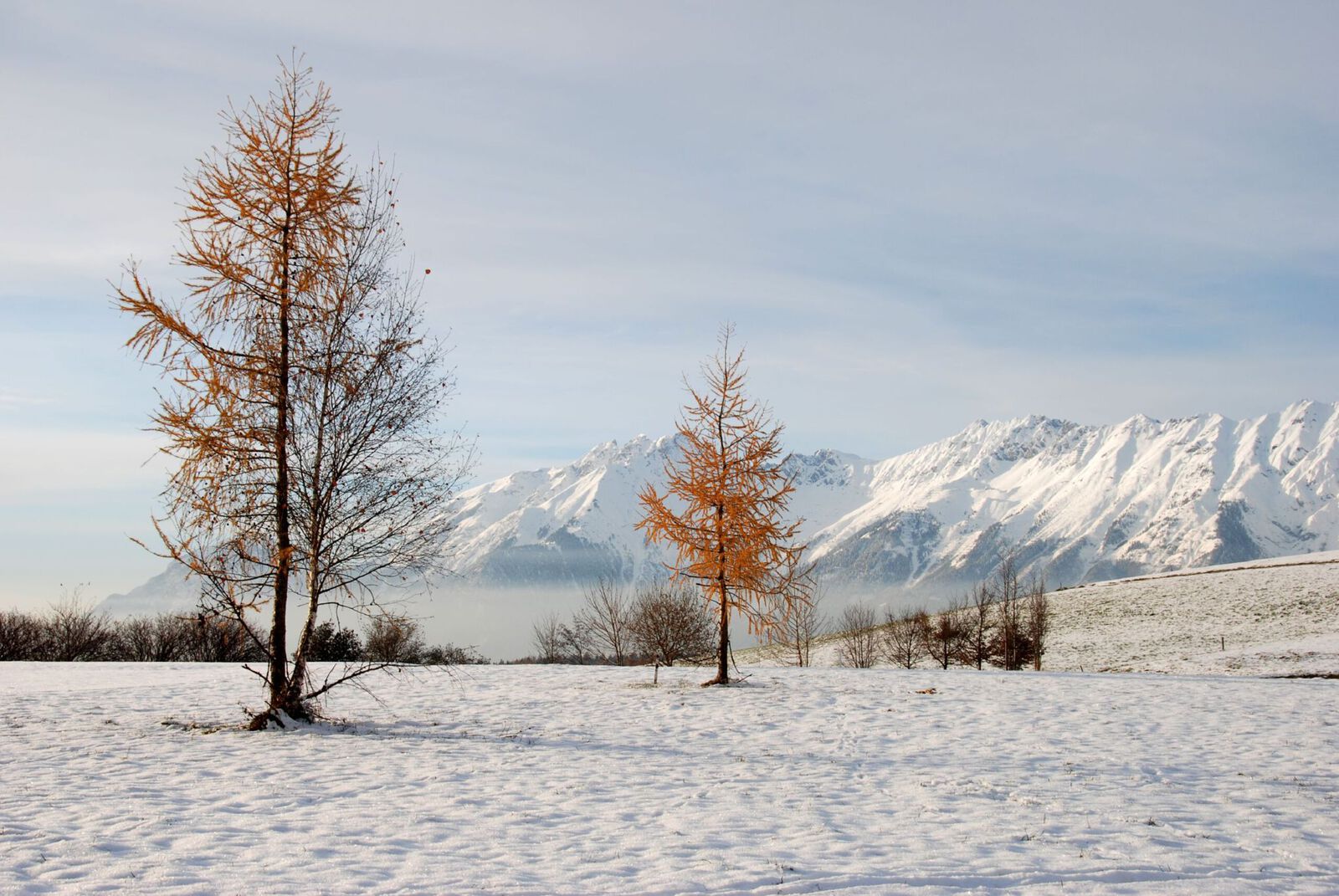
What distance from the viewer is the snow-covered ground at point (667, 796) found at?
8.34 meters

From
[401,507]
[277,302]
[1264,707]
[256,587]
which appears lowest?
[1264,707]

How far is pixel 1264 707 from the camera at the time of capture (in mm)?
20078

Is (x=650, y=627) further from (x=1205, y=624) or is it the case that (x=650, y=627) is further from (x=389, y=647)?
(x=1205, y=624)

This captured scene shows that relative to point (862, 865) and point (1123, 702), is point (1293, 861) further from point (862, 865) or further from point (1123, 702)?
point (1123, 702)

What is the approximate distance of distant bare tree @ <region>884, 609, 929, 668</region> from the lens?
167ft

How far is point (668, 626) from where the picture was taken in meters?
40.3

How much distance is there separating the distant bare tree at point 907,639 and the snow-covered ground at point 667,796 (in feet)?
99.9

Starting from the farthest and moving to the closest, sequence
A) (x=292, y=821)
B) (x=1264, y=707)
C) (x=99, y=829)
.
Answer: (x=1264, y=707) < (x=292, y=821) < (x=99, y=829)

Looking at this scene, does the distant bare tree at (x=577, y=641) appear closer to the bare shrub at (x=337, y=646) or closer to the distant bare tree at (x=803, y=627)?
the bare shrub at (x=337, y=646)

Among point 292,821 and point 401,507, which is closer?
point 292,821

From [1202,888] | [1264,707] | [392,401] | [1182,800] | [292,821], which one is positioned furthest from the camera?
[1264,707]

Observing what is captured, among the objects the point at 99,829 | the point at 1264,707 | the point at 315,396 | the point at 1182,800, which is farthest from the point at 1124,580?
the point at 99,829

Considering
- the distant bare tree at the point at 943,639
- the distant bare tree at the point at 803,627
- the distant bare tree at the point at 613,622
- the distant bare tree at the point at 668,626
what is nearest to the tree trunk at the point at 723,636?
the distant bare tree at the point at 668,626

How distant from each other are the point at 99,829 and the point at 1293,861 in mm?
12632
